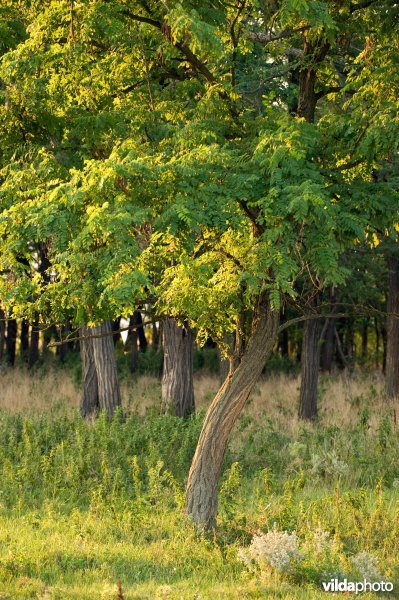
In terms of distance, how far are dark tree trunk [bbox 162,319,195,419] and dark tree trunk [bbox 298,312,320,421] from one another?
2590 mm

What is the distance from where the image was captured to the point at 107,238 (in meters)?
8.51

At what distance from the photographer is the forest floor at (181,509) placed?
8.80 metres

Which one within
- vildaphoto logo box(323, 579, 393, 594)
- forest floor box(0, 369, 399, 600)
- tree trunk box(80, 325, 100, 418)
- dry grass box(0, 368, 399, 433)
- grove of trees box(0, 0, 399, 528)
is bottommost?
vildaphoto logo box(323, 579, 393, 594)

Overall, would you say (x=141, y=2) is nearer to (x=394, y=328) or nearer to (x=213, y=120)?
(x=213, y=120)

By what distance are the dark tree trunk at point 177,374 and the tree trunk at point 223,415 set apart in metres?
6.97

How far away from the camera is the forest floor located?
880cm

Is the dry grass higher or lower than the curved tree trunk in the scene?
lower

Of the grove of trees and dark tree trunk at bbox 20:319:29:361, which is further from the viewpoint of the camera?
dark tree trunk at bbox 20:319:29:361

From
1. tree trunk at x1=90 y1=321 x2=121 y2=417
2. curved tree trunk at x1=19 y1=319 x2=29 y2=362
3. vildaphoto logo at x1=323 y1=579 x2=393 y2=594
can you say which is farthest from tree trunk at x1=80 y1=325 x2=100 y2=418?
curved tree trunk at x1=19 y1=319 x2=29 y2=362

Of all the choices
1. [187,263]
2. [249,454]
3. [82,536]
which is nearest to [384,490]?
[249,454]

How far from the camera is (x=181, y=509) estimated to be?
35.5 feet

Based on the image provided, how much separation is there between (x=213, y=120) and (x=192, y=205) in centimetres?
165

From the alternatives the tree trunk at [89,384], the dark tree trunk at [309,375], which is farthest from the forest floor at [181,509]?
the tree trunk at [89,384]

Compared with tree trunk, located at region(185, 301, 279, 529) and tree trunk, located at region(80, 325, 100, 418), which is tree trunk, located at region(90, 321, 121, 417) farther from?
tree trunk, located at region(185, 301, 279, 529)
